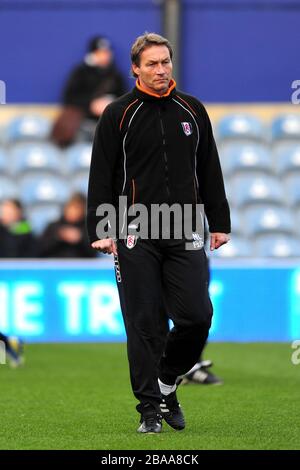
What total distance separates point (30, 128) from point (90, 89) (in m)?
1.19

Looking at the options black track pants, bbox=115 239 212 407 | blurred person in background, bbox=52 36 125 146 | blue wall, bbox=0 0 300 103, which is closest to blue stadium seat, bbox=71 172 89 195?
blurred person in background, bbox=52 36 125 146

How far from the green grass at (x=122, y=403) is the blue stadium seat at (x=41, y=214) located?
269 centimetres

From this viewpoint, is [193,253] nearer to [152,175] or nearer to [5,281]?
[152,175]

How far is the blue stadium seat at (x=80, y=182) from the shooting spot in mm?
15722

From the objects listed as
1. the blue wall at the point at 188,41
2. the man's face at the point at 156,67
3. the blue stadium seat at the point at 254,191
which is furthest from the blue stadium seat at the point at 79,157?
the man's face at the point at 156,67

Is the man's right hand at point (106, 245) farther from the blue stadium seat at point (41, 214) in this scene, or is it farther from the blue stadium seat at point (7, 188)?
the blue stadium seat at point (7, 188)

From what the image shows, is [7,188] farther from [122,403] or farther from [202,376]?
[122,403]

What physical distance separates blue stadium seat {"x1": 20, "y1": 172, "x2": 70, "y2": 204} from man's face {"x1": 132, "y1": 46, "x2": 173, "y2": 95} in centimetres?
892

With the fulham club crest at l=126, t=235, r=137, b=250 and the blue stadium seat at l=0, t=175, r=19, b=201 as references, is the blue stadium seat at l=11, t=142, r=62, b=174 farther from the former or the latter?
the fulham club crest at l=126, t=235, r=137, b=250

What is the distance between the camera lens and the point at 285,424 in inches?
292

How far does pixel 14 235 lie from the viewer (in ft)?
45.5

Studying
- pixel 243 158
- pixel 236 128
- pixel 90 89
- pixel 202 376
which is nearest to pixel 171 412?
pixel 202 376

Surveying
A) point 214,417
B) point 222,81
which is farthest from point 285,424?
point 222,81

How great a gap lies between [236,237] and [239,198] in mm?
752
